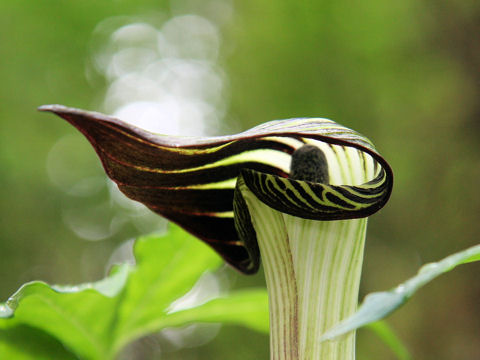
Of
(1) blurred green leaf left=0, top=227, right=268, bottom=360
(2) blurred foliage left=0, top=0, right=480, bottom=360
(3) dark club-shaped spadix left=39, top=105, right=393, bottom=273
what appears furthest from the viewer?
(2) blurred foliage left=0, top=0, right=480, bottom=360

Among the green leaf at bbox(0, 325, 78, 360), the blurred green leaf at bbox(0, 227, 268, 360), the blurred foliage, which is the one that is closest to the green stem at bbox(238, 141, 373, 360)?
the blurred green leaf at bbox(0, 227, 268, 360)

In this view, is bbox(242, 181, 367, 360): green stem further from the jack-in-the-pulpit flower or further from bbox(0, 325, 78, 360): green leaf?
bbox(0, 325, 78, 360): green leaf

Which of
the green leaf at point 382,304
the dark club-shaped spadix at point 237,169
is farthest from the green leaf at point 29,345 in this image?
the green leaf at point 382,304

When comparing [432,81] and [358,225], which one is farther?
[432,81]

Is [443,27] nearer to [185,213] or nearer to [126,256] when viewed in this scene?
[185,213]

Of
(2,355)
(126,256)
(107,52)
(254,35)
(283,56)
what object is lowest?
(2,355)

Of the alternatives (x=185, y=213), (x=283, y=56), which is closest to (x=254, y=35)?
(x=283, y=56)
